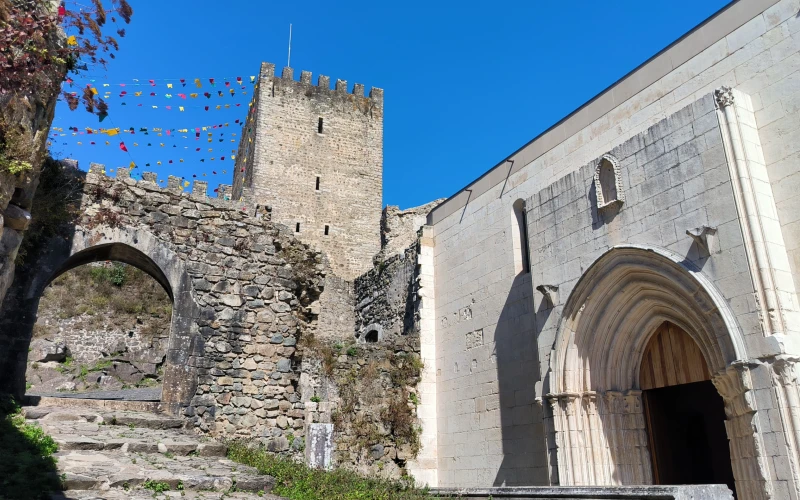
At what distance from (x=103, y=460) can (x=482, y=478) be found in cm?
703

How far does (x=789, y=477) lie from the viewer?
20.1 feet

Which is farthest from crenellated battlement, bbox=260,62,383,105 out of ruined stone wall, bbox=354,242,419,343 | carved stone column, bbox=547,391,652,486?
carved stone column, bbox=547,391,652,486

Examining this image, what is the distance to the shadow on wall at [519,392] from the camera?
10094 millimetres

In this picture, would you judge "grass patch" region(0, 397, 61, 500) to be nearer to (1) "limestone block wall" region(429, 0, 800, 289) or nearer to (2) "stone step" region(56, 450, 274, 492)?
(2) "stone step" region(56, 450, 274, 492)

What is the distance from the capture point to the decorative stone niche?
8.85 metres

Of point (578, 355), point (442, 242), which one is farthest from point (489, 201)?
point (578, 355)

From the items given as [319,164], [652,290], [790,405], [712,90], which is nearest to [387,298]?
[652,290]

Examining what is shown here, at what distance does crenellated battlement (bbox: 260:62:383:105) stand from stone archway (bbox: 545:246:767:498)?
24.3 metres

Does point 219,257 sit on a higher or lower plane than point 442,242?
lower

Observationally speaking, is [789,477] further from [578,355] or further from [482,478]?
[482,478]

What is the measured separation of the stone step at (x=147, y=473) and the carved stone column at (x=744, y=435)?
513 centimetres

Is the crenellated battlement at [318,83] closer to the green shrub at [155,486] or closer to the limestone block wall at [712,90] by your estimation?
the limestone block wall at [712,90]

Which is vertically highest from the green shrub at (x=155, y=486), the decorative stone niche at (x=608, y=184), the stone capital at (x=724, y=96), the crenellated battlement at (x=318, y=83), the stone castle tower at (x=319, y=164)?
the crenellated battlement at (x=318, y=83)

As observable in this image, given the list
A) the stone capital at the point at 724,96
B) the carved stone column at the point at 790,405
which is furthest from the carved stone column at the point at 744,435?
the stone capital at the point at 724,96
